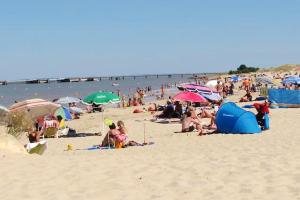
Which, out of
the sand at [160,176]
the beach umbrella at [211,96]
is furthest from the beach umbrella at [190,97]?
the sand at [160,176]

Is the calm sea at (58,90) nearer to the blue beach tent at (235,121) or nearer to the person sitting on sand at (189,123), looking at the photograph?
the person sitting on sand at (189,123)

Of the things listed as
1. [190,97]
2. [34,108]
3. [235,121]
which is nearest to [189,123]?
[190,97]

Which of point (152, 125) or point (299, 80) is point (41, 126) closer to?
point (152, 125)

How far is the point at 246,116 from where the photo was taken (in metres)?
13.0

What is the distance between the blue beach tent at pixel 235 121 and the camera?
1297 cm

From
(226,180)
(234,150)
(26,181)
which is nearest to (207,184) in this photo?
(226,180)

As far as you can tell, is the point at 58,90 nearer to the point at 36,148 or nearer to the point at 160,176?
the point at 36,148

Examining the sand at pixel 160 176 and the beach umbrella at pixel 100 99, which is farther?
the beach umbrella at pixel 100 99

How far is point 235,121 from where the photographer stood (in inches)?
515

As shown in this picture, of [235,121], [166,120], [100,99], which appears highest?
[100,99]

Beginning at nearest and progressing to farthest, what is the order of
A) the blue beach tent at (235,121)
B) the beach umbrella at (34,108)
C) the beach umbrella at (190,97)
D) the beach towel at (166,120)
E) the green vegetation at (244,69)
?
1. the blue beach tent at (235,121)
2. the beach umbrella at (34,108)
3. the beach umbrella at (190,97)
4. the beach towel at (166,120)
5. the green vegetation at (244,69)

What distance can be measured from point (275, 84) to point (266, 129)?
18854 millimetres

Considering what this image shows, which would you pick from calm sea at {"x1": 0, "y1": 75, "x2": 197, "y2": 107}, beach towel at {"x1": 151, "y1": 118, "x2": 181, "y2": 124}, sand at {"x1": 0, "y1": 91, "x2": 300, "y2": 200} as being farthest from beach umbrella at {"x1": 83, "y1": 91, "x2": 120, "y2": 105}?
calm sea at {"x1": 0, "y1": 75, "x2": 197, "y2": 107}

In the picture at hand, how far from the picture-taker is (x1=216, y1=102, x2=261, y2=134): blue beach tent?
12969mm
